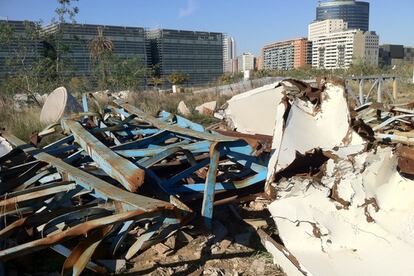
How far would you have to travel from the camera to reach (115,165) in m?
2.44

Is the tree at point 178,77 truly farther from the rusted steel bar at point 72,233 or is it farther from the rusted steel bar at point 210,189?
the rusted steel bar at point 72,233

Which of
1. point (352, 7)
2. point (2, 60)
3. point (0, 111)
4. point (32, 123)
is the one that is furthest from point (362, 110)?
point (352, 7)

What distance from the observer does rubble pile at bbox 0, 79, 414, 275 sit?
200 cm

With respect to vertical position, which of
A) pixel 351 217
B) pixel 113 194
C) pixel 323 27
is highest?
pixel 323 27

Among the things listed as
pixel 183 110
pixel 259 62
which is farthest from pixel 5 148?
pixel 259 62

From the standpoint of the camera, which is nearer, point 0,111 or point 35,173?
point 35,173

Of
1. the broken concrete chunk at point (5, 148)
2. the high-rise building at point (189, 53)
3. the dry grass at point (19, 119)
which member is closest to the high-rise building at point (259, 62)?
the high-rise building at point (189, 53)

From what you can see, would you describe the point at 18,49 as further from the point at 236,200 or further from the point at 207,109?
the point at 236,200

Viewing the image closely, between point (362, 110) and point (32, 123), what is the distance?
6330mm

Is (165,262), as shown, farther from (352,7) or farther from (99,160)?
(352,7)

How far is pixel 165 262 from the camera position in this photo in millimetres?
2799

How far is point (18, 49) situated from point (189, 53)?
34.2m

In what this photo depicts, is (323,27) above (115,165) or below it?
above

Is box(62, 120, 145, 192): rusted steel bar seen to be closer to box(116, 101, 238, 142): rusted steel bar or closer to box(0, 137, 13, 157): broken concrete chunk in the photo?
box(116, 101, 238, 142): rusted steel bar
